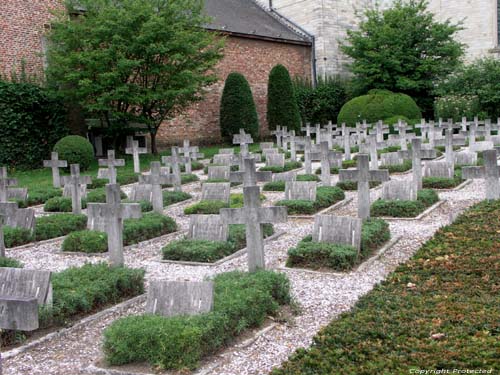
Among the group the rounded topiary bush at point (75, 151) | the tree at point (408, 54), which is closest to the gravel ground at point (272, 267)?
the rounded topiary bush at point (75, 151)

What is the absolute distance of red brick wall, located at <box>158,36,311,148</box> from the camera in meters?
28.3

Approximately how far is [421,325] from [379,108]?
23572mm

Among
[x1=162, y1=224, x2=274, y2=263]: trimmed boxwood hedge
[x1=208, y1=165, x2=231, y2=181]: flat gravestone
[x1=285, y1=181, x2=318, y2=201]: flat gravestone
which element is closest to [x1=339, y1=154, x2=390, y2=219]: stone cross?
[x1=285, y1=181, x2=318, y2=201]: flat gravestone

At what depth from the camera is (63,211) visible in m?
13.2

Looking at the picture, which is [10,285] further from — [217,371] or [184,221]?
[184,221]

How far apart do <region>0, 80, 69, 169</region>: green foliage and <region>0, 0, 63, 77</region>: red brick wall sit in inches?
44.9

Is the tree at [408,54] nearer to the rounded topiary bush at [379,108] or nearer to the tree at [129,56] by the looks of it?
the rounded topiary bush at [379,108]

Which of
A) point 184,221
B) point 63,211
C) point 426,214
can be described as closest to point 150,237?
point 184,221

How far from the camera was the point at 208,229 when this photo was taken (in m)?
9.07

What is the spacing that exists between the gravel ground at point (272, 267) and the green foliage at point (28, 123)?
12.3 m

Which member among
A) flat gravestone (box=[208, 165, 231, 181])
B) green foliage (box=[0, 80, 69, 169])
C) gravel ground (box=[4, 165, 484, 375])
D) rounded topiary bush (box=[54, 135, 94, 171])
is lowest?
gravel ground (box=[4, 165, 484, 375])

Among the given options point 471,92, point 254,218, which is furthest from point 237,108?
point 254,218

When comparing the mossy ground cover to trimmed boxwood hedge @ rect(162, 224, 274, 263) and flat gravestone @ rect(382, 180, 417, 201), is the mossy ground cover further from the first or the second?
flat gravestone @ rect(382, 180, 417, 201)

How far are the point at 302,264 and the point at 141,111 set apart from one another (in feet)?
53.3
